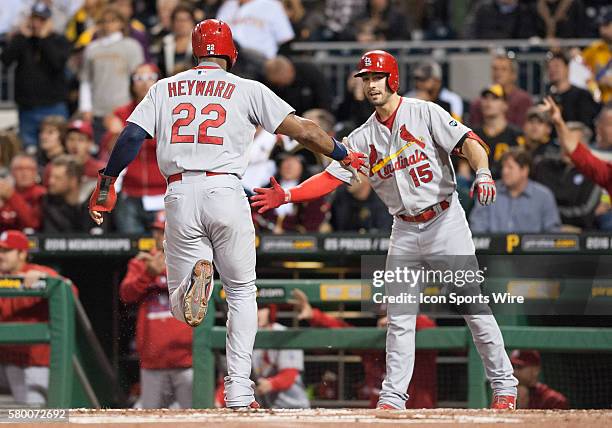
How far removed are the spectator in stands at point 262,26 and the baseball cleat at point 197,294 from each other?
5.96 metres

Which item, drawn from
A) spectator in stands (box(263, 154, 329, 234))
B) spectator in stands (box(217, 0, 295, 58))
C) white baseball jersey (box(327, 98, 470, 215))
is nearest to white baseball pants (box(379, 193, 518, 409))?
white baseball jersey (box(327, 98, 470, 215))

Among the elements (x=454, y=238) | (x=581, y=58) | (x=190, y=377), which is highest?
(x=581, y=58)

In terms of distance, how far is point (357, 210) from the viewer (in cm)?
1071

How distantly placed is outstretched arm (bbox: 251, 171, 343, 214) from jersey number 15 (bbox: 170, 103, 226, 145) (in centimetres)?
58

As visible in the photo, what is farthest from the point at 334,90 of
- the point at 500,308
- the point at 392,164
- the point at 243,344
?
the point at 243,344

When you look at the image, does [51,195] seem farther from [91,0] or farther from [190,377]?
[91,0]

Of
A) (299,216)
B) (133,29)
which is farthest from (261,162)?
(133,29)

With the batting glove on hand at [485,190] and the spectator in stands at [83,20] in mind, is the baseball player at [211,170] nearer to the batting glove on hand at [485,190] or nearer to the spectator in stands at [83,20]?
the batting glove on hand at [485,190]

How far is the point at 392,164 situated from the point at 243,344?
1.45m

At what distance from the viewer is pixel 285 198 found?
7.86m

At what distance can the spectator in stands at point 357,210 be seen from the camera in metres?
10.6

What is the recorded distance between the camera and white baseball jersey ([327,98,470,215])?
309 inches

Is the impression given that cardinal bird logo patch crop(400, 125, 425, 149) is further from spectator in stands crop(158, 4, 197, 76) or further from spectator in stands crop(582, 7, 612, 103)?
spectator in stands crop(582, 7, 612, 103)

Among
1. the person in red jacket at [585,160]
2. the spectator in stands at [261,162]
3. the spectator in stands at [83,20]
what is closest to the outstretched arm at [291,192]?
the person in red jacket at [585,160]
